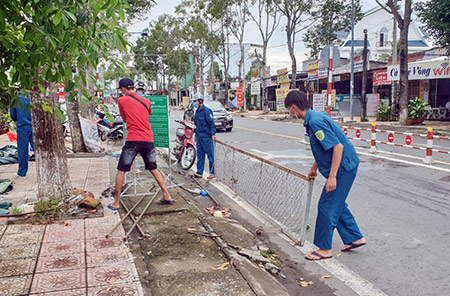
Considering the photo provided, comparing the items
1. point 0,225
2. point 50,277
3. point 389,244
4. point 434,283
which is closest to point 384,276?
point 434,283

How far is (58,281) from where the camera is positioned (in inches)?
144

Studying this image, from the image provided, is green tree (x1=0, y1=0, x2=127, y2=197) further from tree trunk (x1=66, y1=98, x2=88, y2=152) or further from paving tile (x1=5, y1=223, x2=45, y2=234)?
tree trunk (x1=66, y1=98, x2=88, y2=152)

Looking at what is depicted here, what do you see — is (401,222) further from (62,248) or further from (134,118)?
(62,248)

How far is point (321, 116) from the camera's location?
4.22 meters

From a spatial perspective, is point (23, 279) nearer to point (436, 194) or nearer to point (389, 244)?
point (389, 244)

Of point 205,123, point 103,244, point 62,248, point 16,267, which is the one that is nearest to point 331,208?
point 103,244

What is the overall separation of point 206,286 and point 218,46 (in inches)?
1685

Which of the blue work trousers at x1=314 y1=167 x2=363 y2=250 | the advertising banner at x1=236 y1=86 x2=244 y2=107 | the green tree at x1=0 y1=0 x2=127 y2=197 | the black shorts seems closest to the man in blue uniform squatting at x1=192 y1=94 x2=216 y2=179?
the black shorts

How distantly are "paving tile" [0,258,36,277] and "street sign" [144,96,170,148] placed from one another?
143 inches

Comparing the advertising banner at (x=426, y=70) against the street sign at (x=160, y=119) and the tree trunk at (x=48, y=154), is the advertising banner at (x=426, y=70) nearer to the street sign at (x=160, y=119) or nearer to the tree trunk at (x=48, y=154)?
the street sign at (x=160, y=119)

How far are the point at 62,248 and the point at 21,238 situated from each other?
660 mm

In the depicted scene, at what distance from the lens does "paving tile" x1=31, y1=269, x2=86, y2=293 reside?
352 centimetres

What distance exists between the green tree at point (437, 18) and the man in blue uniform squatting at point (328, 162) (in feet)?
53.5

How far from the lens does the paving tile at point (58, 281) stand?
139 inches
